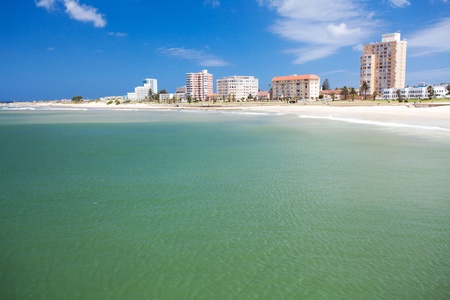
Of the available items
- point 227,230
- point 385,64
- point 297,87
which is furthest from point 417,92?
point 227,230

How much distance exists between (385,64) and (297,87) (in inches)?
1424

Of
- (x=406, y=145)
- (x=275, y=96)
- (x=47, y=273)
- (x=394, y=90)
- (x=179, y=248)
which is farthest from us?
(x=275, y=96)

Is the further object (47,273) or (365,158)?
(365,158)

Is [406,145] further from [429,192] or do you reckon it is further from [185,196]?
[185,196]

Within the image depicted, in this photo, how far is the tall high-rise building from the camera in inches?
5699

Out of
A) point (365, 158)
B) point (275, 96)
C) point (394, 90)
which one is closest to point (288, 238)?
point (365, 158)

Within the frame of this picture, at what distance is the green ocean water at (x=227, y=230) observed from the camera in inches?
269

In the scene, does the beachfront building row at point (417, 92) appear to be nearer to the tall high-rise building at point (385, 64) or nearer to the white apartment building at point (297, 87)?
the tall high-rise building at point (385, 64)

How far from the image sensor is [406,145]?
79.5 feet

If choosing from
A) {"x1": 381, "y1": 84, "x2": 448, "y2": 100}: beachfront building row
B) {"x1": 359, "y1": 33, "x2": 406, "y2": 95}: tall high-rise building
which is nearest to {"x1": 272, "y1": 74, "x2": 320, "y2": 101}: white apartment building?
{"x1": 359, "y1": 33, "x2": 406, "y2": 95}: tall high-rise building

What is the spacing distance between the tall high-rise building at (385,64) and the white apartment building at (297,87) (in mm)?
19042

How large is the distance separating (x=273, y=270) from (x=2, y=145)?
27.6m

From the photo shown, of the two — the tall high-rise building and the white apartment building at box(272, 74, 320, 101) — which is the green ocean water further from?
the tall high-rise building

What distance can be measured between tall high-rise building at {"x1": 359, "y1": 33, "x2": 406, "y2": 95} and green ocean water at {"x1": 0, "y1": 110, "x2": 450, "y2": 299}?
461 ft
